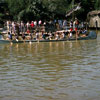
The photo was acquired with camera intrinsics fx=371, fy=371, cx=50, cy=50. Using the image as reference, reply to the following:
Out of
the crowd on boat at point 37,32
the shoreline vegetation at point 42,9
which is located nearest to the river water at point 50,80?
the crowd on boat at point 37,32

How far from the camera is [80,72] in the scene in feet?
47.4

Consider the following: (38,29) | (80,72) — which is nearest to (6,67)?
(80,72)

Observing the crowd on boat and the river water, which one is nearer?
the river water

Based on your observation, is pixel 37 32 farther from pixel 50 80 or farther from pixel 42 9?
pixel 50 80

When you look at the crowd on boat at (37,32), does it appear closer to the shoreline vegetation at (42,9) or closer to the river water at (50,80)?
the shoreline vegetation at (42,9)

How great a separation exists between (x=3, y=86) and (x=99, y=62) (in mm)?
6593

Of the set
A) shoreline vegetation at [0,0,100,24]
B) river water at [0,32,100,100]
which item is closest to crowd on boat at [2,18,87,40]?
shoreline vegetation at [0,0,100,24]

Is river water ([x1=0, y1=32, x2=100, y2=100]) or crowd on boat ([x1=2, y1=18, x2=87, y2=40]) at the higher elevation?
crowd on boat ([x1=2, y1=18, x2=87, y2=40])

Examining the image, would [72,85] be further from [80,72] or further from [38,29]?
[38,29]

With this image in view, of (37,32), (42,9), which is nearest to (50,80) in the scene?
(37,32)

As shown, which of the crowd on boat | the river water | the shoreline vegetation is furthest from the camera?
the shoreline vegetation

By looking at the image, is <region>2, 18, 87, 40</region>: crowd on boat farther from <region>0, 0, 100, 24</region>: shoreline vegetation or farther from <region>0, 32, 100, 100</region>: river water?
<region>0, 32, 100, 100</region>: river water

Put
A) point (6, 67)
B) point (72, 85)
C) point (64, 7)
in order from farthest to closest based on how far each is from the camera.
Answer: point (64, 7), point (6, 67), point (72, 85)

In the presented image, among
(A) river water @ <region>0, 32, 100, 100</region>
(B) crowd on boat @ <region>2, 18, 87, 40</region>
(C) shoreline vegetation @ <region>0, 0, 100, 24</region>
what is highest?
(C) shoreline vegetation @ <region>0, 0, 100, 24</region>
